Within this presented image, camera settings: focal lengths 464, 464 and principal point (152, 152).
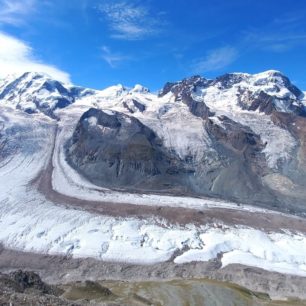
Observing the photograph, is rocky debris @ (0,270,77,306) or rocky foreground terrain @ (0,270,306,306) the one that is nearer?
rocky debris @ (0,270,77,306)

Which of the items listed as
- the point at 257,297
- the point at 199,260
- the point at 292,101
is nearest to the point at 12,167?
the point at 199,260

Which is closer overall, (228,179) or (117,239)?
(117,239)

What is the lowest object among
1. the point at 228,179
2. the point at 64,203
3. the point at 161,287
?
the point at 161,287

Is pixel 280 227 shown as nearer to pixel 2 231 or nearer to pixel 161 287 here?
pixel 161 287

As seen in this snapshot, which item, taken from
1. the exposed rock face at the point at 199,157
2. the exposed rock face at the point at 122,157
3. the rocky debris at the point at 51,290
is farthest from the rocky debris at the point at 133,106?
the rocky debris at the point at 51,290

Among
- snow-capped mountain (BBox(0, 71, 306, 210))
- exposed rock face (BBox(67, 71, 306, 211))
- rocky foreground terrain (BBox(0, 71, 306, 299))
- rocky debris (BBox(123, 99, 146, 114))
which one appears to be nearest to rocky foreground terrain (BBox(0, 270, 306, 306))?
rocky foreground terrain (BBox(0, 71, 306, 299))

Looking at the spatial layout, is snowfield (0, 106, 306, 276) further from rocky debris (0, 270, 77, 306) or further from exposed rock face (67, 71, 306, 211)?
rocky debris (0, 270, 77, 306)
